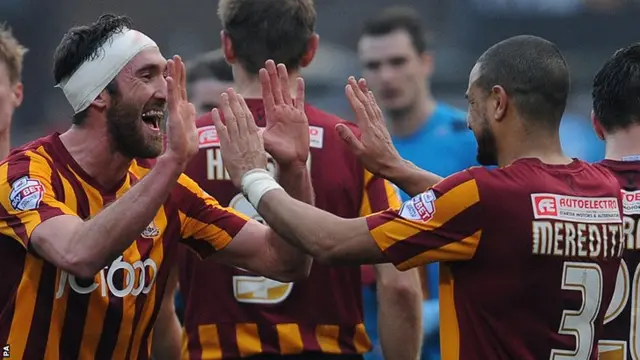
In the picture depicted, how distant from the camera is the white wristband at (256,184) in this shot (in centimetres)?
467

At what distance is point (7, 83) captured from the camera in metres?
6.39

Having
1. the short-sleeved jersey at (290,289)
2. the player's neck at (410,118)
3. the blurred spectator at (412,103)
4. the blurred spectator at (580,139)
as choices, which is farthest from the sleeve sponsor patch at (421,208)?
the blurred spectator at (580,139)

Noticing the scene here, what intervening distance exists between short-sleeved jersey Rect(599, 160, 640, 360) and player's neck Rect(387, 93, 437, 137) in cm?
331

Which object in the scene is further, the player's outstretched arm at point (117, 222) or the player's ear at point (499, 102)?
the player's ear at point (499, 102)

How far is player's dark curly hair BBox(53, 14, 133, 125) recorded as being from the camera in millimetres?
4969

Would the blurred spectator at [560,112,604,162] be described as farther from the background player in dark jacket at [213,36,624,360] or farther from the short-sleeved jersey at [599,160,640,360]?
the background player in dark jacket at [213,36,624,360]

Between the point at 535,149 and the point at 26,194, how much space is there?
1806mm

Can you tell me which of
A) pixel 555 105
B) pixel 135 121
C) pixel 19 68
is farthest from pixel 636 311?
pixel 19 68

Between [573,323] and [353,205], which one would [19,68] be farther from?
[573,323]

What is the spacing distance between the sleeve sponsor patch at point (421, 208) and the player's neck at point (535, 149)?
1.14 feet

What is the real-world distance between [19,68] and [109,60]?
1772 millimetres

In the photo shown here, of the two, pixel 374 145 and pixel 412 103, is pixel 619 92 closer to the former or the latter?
pixel 374 145

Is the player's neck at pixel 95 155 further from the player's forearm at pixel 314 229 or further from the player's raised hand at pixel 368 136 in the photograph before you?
the player's raised hand at pixel 368 136

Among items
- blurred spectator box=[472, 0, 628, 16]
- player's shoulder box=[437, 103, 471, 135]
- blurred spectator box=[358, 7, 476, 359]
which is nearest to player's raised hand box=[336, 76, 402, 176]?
blurred spectator box=[358, 7, 476, 359]
